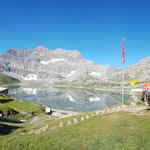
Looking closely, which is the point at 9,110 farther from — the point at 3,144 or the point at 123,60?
the point at 123,60

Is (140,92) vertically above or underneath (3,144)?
above

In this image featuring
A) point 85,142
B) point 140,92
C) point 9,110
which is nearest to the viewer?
point 85,142

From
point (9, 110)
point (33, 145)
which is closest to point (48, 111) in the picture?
point (9, 110)

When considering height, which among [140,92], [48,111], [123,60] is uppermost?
[123,60]

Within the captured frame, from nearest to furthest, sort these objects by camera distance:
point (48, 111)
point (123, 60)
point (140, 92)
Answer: point (123, 60)
point (140, 92)
point (48, 111)

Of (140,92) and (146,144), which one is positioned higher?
(140,92)

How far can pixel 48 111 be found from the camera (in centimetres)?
5400

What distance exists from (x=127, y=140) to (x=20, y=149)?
32.2ft

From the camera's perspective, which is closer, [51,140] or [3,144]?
[3,144]

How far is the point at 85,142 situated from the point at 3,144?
778 cm

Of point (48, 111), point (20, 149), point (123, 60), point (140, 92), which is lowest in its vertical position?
point (48, 111)

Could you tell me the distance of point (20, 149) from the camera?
37.8 ft

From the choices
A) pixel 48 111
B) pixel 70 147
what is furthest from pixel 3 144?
pixel 48 111

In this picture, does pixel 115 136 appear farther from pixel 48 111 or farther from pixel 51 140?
pixel 48 111
